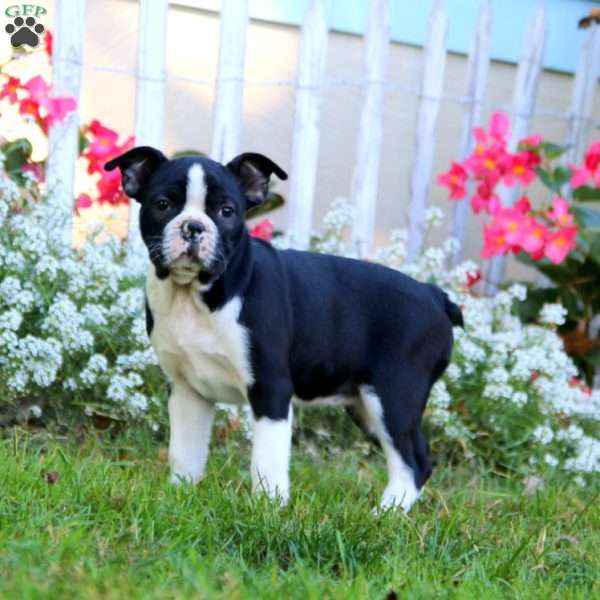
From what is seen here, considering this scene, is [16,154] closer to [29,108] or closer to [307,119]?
[29,108]

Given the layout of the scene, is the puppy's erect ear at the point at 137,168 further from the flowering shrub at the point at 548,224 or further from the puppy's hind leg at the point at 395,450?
the flowering shrub at the point at 548,224

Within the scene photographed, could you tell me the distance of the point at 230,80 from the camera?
5.91m

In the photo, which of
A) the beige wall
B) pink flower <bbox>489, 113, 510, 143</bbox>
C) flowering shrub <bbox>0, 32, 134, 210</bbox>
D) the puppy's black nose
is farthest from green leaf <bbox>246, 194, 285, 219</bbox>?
the puppy's black nose

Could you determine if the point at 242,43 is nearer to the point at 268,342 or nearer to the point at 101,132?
the point at 101,132

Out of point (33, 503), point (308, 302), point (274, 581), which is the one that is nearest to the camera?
point (274, 581)

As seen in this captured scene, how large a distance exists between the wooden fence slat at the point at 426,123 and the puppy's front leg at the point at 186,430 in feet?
9.11

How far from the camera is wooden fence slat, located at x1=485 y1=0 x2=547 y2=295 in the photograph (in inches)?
278

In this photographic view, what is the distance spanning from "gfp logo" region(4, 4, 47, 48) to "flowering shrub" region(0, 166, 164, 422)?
107 cm

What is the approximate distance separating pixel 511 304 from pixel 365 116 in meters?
1.33

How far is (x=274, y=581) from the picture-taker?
109 inches

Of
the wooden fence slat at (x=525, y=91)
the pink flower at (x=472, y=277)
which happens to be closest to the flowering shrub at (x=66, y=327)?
the pink flower at (x=472, y=277)

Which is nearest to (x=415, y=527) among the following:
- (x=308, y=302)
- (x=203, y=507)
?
(x=203, y=507)

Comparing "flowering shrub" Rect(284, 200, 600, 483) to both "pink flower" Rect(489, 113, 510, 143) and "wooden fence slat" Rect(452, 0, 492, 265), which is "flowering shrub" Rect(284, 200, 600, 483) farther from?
"wooden fence slat" Rect(452, 0, 492, 265)

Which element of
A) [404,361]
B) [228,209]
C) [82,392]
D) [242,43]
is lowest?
[82,392]
